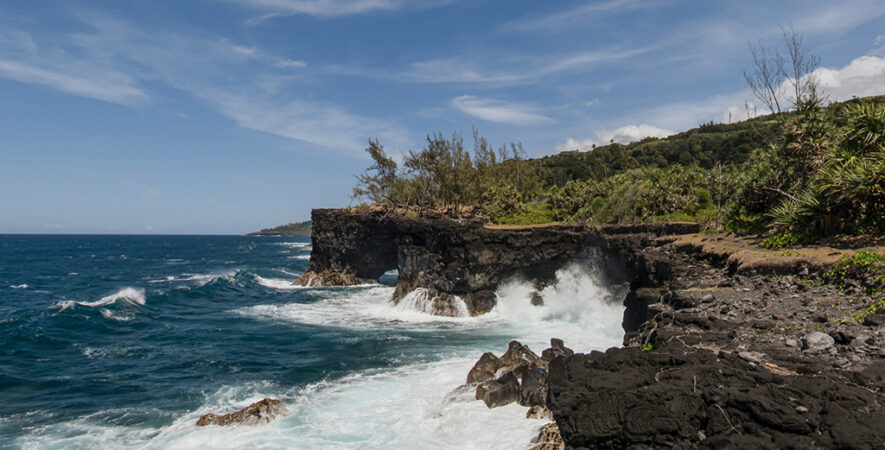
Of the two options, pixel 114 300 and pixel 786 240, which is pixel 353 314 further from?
pixel 786 240

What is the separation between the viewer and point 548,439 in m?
10.4

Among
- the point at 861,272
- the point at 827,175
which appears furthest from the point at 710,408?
the point at 827,175

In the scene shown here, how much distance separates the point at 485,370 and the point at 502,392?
222 cm

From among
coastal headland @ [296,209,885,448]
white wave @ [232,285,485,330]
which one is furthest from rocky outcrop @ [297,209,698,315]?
coastal headland @ [296,209,885,448]

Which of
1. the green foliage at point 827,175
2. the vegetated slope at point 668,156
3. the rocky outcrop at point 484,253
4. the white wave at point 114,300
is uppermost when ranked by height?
the vegetated slope at point 668,156

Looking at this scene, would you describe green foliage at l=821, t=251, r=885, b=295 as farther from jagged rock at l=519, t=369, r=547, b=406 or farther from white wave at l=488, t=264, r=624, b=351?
white wave at l=488, t=264, r=624, b=351

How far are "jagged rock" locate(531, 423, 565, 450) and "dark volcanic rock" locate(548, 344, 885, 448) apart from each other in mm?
3254

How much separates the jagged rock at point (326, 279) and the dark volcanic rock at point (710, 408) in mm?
41608

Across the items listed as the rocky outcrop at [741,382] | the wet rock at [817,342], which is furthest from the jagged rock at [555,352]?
the wet rock at [817,342]

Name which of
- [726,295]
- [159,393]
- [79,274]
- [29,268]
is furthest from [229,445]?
[29,268]

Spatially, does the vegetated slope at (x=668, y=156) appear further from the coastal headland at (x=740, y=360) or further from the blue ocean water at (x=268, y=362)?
the coastal headland at (x=740, y=360)

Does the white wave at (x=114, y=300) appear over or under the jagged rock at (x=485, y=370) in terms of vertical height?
over

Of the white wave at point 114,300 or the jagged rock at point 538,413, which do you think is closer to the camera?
the jagged rock at point 538,413

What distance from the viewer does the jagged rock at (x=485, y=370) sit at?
1562cm
